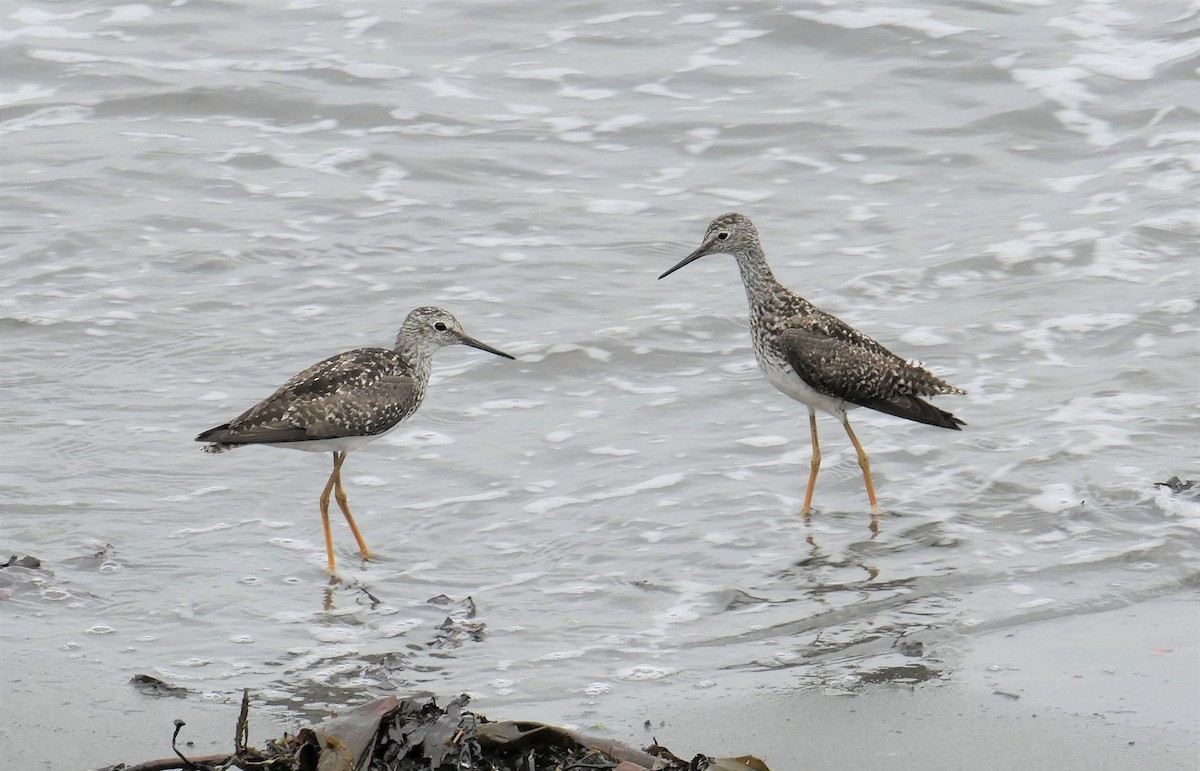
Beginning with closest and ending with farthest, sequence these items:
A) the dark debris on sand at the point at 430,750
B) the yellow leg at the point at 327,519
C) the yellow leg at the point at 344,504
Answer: the dark debris on sand at the point at 430,750
the yellow leg at the point at 327,519
the yellow leg at the point at 344,504

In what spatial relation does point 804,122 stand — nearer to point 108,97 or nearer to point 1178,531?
point 108,97

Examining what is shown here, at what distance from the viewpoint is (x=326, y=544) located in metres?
7.88

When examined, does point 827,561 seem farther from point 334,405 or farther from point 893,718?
point 334,405

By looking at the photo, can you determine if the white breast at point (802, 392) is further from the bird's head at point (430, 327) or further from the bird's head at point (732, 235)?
the bird's head at point (430, 327)

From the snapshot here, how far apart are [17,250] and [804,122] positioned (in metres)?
7.36

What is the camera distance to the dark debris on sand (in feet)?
16.0

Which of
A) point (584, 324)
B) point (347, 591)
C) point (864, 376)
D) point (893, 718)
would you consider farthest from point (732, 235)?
point (893, 718)

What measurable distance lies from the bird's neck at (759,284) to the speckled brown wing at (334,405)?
2.22 metres

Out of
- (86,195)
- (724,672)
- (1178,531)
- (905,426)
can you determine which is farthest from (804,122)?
(724,672)

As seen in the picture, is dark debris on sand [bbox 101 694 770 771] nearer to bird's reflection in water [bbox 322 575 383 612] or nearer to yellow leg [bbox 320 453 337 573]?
bird's reflection in water [bbox 322 575 383 612]

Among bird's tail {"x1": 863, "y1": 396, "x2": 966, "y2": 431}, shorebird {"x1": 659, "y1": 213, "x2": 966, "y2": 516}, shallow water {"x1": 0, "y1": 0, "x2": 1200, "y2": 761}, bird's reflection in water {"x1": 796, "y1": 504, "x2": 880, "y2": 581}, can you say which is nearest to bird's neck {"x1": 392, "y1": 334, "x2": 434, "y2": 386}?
shallow water {"x1": 0, "y1": 0, "x2": 1200, "y2": 761}

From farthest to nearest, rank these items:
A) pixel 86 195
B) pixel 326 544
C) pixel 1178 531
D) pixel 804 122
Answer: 1. pixel 804 122
2. pixel 86 195
3. pixel 326 544
4. pixel 1178 531

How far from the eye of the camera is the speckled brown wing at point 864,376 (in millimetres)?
8680

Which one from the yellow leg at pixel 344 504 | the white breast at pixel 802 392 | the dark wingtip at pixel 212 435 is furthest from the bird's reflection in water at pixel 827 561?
the dark wingtip at pixel 212 435
